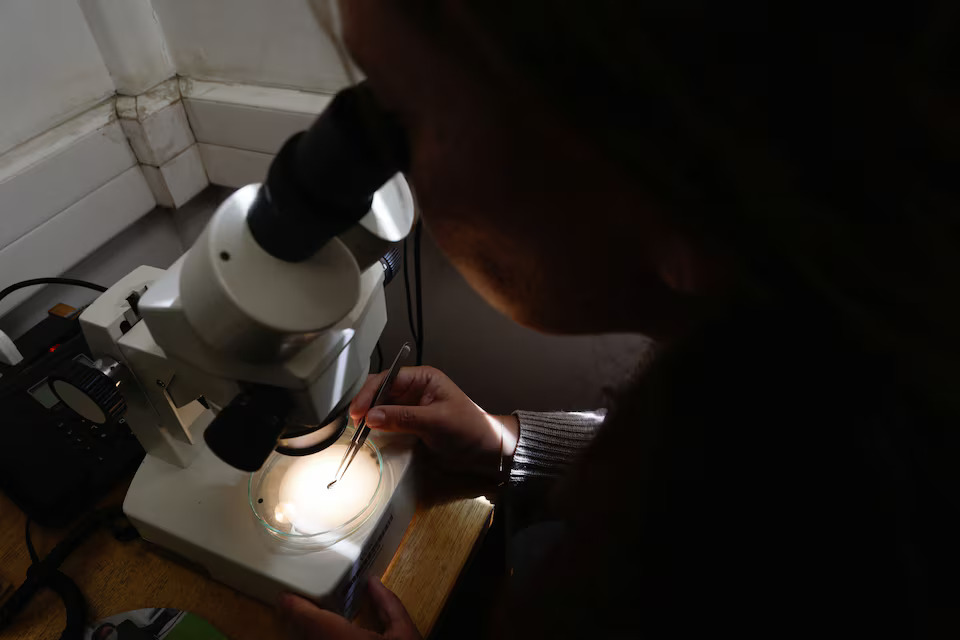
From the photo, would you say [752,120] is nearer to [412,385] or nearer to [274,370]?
[274,370]

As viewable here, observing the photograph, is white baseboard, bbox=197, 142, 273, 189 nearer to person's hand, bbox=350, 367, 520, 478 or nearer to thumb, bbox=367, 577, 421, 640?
person's hand, bbox=350, 367, 520, 478

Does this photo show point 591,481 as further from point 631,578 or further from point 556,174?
point 556,174

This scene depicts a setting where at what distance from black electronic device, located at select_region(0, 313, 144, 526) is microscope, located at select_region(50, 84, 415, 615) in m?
0.07

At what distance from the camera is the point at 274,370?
1.43 ft

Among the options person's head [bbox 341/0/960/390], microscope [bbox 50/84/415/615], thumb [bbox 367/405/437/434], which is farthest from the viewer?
thumb [bbox 367/405/437/434]

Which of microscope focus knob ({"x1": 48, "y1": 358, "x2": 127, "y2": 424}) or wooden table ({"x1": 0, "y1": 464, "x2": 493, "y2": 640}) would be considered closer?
microscope focus knob ({"x1": 48, "y1": 358, "x2": 127, "y2": 424})

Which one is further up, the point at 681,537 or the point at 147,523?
the point at 681,537

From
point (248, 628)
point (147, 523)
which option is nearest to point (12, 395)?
point (147, 523)

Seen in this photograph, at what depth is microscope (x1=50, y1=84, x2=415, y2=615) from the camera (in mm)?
371

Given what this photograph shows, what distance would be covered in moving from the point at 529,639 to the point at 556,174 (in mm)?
398

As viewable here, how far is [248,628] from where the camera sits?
2.10 feet

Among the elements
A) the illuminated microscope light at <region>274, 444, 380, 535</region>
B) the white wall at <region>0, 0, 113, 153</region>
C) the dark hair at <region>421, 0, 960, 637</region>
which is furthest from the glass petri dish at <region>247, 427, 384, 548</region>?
the white wall at <region>0, 0, 113, 153</region>

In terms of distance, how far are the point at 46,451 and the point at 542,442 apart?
0.65 meters

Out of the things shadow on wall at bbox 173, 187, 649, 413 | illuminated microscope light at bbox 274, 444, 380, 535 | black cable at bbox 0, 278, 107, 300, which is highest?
black cable at bbox 0, 278, 107, 300
